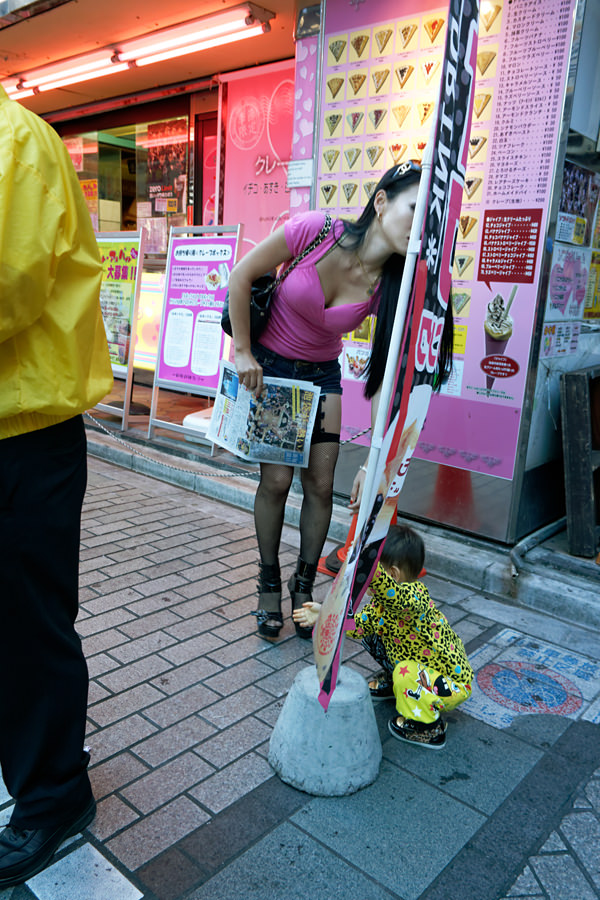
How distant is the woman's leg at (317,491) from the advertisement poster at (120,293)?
12.0ft

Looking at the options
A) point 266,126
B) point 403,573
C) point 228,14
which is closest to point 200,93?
point 266,126

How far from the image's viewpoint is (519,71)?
357 cm

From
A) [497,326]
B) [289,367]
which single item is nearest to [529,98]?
[497,326]

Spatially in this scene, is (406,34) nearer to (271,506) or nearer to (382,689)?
(271,506)

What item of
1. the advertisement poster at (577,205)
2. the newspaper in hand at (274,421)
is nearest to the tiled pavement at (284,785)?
the newspaper in hand at (274,421)

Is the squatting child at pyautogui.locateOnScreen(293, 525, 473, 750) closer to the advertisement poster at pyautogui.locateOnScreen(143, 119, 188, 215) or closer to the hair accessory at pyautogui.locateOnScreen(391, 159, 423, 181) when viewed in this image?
the hair accessory at pyautogui.locateOnScreen(391, 159, 423, 181)

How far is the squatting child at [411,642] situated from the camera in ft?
7.97

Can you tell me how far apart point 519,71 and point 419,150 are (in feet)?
2.16

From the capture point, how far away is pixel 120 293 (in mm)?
6441

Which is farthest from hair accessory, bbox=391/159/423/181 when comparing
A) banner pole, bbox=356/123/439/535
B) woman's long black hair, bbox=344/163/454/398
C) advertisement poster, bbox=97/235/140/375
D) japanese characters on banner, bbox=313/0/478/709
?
advertisement poster, bbox=97/235/140/375

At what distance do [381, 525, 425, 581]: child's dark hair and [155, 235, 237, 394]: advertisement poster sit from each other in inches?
132

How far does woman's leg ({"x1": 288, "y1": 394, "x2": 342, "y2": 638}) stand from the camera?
3086 millimetres

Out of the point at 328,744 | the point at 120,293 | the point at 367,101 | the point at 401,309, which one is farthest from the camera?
the point at 120,293

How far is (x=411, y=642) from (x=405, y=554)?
1.05 ft
